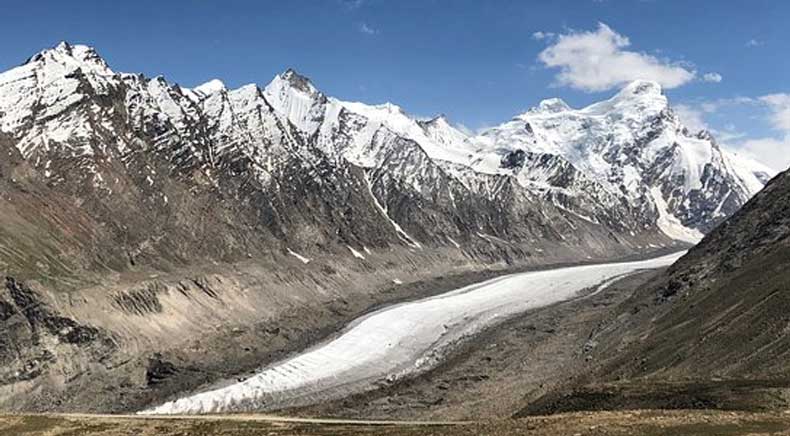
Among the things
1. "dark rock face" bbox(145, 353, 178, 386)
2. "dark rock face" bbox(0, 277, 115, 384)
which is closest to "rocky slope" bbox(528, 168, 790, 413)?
"dark rock face" bbox(145, 353, 178, 386)

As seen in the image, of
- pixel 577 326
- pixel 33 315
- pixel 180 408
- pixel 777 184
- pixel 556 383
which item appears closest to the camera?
pixel 556 383

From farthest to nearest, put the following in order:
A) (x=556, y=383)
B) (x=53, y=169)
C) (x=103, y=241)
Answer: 1. (x=53, y=169)
2. (x=103, y=241)
3. (x=556, y=383)

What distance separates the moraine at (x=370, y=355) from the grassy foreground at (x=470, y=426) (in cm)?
2738

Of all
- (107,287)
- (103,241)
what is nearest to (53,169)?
(103,241)

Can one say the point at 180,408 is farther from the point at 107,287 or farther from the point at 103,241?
the point at 103,241

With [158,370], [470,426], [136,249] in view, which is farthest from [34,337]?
[470,426]

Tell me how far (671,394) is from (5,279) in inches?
3552

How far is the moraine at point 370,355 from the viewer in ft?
318

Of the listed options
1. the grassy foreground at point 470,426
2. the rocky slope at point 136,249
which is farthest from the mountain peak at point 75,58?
the grassy foreground at point 470,426

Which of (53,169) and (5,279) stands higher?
(53,169)

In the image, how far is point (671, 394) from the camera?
48.7 meters

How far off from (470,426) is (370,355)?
2843 inches

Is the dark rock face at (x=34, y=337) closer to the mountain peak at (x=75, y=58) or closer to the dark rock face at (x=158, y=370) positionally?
the dark rock face at (x=158, y=370)

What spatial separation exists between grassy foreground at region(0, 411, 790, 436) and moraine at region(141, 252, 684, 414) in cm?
2738
